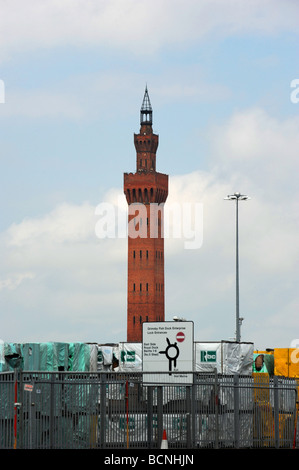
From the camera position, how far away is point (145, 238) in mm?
118250

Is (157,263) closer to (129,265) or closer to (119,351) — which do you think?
(129,265)

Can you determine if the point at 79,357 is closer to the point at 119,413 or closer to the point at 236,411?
the point at 236,411

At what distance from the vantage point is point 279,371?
33469 mm

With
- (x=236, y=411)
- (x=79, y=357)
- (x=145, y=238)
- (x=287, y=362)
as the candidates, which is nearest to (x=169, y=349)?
(x=236, y=411)

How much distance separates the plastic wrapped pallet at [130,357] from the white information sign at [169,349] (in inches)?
572

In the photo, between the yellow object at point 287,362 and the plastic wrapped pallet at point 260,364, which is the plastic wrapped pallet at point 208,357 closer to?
the yellow object at point 287,362

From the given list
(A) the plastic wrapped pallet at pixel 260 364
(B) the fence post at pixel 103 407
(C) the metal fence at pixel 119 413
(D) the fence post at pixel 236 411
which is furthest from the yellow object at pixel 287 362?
(B) the fence post at pixel 103 407

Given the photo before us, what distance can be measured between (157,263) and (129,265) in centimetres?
327

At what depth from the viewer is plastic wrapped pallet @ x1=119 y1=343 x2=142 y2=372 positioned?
3547 cm

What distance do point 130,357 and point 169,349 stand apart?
15.1 meters

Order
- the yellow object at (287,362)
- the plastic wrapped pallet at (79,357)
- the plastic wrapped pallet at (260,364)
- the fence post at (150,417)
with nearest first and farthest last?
the fence post at (150,417) < the plastic wrapped pallet at (79,357) < the yellow object at (287,362) < the plastic wrapped pallet at (260,364)

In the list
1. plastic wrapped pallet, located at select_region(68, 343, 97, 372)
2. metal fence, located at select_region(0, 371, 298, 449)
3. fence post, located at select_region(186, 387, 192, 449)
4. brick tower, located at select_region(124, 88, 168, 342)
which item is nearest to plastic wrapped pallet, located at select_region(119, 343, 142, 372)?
plastic wrapped pallet, located at select_region(68, 343, 97, 372)

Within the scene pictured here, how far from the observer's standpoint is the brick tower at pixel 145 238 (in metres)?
117
